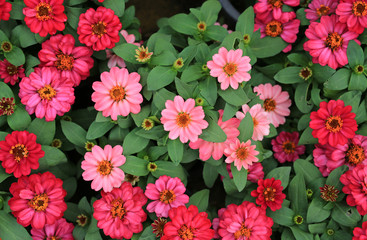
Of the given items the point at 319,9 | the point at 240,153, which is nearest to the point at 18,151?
the point at 240,153

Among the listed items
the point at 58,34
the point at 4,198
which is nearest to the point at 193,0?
the point at 58,34

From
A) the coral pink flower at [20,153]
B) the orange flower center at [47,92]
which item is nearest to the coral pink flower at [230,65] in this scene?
the orange flower center at [47,92]

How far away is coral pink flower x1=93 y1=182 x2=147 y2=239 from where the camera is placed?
1535 mm

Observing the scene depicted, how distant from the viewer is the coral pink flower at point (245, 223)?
5.17 ft

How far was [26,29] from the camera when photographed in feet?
5.65

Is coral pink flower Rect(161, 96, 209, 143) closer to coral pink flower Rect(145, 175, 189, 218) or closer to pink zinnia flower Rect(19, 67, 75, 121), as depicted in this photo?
coral pink flower Rect(145, 175, 189, 218)

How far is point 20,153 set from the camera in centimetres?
151

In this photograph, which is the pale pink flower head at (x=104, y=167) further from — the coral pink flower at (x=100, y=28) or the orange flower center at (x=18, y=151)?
the coral pink flower at (x=100, y=28)

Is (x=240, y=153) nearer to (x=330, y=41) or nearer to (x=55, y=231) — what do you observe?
(x=330, y=41)

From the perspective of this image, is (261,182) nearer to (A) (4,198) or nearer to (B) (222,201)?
(B) (222,201)

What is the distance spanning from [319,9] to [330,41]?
0.69 ft

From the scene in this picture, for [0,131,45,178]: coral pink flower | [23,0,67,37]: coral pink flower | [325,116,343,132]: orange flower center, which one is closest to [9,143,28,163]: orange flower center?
[0,131,45,178]: coral pink flower

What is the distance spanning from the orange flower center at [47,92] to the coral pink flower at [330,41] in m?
1.11

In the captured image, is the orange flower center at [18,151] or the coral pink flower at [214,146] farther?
the coral pink flower at [214,146]
